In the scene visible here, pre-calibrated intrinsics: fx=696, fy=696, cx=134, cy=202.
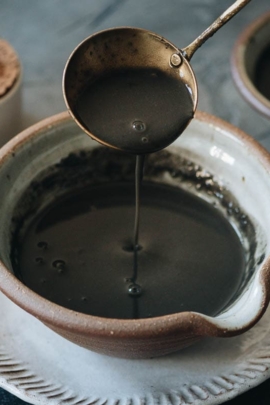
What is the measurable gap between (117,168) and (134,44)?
209 mm

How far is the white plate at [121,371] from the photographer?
2.65 feet

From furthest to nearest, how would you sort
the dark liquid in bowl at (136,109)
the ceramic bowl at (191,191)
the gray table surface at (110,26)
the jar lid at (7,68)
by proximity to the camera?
the gray table surface at (110,26)
the jar lid at (7,68)
the dark liquid in bowl at (136,109)
the ceramic bowl at (191,191)

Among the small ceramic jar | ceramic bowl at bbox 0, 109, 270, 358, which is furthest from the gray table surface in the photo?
ceramic bowl at bbox 0, 109, 270, 358

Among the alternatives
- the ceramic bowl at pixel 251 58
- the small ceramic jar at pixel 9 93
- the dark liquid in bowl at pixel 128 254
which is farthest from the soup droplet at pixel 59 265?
the ceramic bowl at pixel 251 58

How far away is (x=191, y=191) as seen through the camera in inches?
41.0

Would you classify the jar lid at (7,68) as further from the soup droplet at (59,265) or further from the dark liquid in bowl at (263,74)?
the dark liquid in bowl at (263,74)

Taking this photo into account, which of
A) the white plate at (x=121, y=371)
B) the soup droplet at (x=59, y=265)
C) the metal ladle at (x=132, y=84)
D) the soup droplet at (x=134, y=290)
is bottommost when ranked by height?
the white plate at (x=121, y=371)

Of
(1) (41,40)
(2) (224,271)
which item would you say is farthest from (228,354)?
(1) (41,40)

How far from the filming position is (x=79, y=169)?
1.02 metres

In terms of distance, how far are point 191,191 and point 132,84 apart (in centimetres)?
22

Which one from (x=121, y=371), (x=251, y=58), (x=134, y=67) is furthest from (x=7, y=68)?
(x=121, y=371)

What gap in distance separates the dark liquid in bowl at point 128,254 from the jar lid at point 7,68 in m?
0.22

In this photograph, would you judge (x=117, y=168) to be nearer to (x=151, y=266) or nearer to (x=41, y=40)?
(x=151, y=266)

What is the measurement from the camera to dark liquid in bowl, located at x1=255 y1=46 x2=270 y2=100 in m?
1.24
